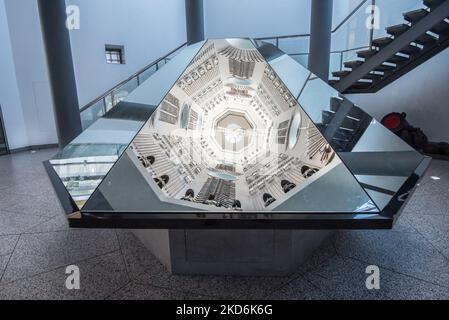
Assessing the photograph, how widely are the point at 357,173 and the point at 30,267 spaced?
227 cm

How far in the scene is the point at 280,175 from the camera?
176cm

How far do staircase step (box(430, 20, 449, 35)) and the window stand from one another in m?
6.41

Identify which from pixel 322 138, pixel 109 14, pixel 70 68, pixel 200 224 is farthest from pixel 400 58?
pixel 109 14

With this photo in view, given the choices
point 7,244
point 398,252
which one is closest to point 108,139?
point 7,244

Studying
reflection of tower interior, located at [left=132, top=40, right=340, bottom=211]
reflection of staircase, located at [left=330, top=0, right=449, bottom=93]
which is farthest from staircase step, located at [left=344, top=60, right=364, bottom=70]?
reflection of tower interior, located at [left=132, top=40, right=340, bottom=211]

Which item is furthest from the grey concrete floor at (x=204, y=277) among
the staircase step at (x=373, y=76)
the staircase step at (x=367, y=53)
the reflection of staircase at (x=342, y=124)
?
the staircase step at (x=373, y=76)

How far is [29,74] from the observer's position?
5789mm

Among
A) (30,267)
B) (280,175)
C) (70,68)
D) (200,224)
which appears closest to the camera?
(200,224)

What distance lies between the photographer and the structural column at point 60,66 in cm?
422

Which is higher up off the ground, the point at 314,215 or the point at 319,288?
the point at 314,215

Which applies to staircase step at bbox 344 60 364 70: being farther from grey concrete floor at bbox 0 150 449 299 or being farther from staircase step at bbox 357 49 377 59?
grey concrete floor at bbox 0 150 449 299

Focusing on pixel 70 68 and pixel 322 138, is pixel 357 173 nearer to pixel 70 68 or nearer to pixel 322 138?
pixel 322 138

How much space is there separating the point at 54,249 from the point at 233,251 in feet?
4.70

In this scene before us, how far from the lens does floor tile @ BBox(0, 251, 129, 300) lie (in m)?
1.60
